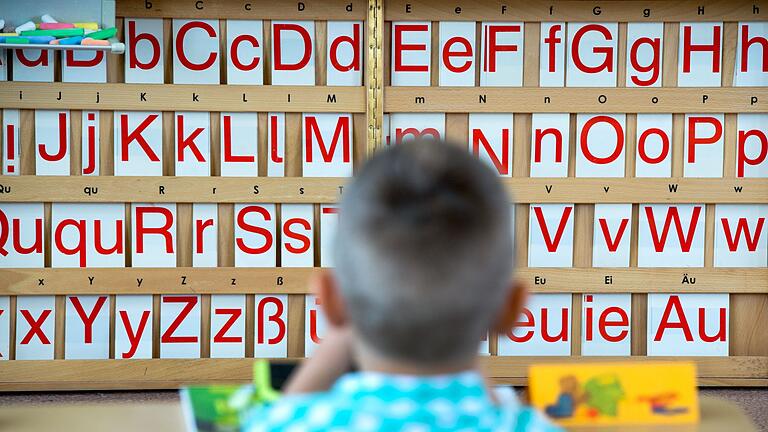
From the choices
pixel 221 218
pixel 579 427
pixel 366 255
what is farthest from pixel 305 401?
pixel 221 218

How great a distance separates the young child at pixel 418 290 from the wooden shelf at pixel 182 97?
2.59 meters

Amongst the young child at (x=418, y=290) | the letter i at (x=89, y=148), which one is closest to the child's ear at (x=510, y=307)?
the young child at (x=418, y=290)

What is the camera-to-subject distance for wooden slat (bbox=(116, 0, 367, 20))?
338 centimetres

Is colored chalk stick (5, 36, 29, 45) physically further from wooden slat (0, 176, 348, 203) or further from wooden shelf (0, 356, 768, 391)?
wooden shelf (0, 356, 768, 391)

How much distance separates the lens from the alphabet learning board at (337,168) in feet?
11.2

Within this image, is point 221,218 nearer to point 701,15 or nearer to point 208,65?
point 208,65

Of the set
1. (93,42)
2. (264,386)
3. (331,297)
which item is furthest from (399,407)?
(93,42)

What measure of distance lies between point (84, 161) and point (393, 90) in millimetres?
1153

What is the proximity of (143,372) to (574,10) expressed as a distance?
2.08 meters

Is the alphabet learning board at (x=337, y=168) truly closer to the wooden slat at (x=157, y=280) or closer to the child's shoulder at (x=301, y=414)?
the wooden slat at (x=157, y=280)

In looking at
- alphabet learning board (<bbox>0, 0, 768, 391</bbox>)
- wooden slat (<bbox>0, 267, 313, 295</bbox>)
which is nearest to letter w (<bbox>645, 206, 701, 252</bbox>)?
alphabet learning board (<bbox>0, 0, 768, 391</bbox>)

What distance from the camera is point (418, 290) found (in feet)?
2.69

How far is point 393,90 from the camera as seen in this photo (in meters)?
3.45

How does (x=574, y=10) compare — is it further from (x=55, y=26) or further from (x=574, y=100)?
(x=55, y=26)
